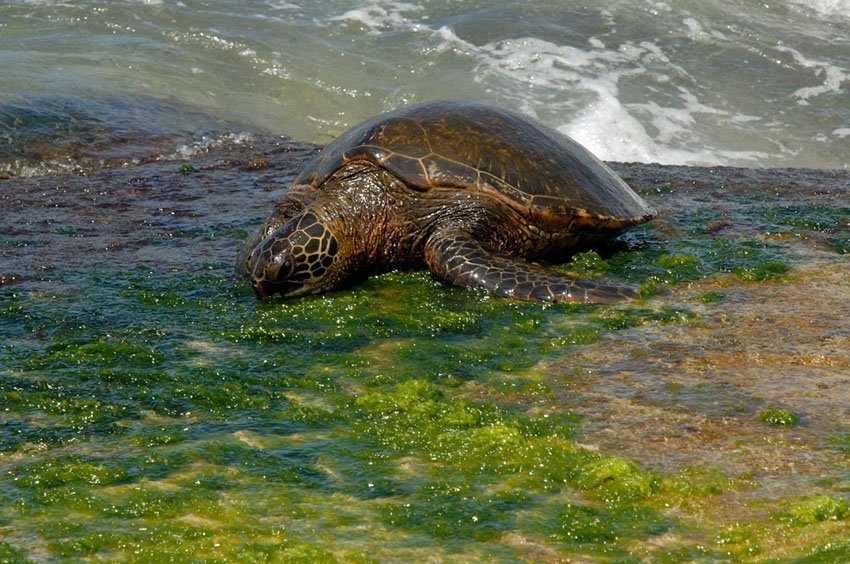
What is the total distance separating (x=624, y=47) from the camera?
1675cm

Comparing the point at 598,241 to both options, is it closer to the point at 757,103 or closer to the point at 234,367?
the point at 234,367

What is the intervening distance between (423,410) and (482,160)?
102 inches

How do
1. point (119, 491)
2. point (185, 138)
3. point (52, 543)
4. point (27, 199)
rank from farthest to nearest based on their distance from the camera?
1. point (185, 138)
2. point (27, 199)
3. point (119, 491)
4. point (52, 543)

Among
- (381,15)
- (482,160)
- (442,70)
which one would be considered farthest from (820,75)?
(482,160)

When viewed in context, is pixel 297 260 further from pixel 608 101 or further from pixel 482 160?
pixel 608 101

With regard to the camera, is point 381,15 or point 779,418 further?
point 381,15

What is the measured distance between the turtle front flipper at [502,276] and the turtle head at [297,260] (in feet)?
2.06

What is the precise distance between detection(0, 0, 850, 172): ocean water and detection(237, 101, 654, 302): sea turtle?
4.69 meters

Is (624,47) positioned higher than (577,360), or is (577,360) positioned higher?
(624,47)

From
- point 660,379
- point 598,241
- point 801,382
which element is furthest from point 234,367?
point 598,241

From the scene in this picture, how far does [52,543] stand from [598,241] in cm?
453

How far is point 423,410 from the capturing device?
4.12 m

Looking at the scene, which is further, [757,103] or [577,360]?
[757,103]

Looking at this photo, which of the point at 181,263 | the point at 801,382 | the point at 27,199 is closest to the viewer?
the point at 801,382
